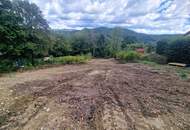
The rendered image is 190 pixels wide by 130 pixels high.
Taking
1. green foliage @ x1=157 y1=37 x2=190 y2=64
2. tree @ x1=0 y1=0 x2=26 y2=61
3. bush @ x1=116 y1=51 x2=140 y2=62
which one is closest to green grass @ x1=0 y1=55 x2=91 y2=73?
tree @ x1=0 y1=0 x2=26 y2=61

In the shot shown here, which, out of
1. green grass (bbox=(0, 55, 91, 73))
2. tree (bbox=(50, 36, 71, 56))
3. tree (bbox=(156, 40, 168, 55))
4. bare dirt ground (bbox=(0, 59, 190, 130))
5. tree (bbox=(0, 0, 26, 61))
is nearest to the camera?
bare dirt ground (bbox=(0, 59, 190, 130))

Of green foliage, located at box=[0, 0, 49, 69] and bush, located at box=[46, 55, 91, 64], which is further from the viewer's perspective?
bush, located at box=[46, 55, 91, 64]

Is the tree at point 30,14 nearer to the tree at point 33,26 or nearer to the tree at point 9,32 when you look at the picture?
the tree at point 33,26

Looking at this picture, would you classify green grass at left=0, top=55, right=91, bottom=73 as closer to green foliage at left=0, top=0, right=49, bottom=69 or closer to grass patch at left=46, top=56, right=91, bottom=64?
grass patch at left=46, top=56, right=91, bottom=64

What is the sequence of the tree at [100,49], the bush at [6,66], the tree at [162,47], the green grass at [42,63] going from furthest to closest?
1. the tree at [100,49]
2. the tree at [162,47]
3. the green grass at [42,63]
4. the bush at [6,66]

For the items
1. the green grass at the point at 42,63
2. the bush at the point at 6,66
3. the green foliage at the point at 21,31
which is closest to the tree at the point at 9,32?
the green foliage at the point at 21,31

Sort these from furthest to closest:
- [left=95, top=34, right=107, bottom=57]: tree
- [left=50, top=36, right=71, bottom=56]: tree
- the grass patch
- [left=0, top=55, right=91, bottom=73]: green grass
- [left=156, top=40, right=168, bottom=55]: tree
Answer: [left=95, top=34, right=107, bottom=57]: tree → [left=50, top=36, right=71, bottom=56]: tree → [left=156, top=40, right=168, bottom=55]: tree → the grass patch → [left=0, top=55, right=91, bottom=73]: green grass

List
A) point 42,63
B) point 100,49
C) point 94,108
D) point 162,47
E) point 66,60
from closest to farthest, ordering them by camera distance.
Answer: point 94,108, point 42,63, point 66,60, point 162,47, point 100,49

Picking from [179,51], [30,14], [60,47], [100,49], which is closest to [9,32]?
[30,14]

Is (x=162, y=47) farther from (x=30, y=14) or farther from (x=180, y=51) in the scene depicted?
(x=30, y=14)

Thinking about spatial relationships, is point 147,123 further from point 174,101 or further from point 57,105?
point 57,105

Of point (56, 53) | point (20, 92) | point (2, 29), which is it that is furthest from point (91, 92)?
point (56, 53)

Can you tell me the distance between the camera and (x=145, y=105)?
191 inches

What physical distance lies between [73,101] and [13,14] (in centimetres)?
971
